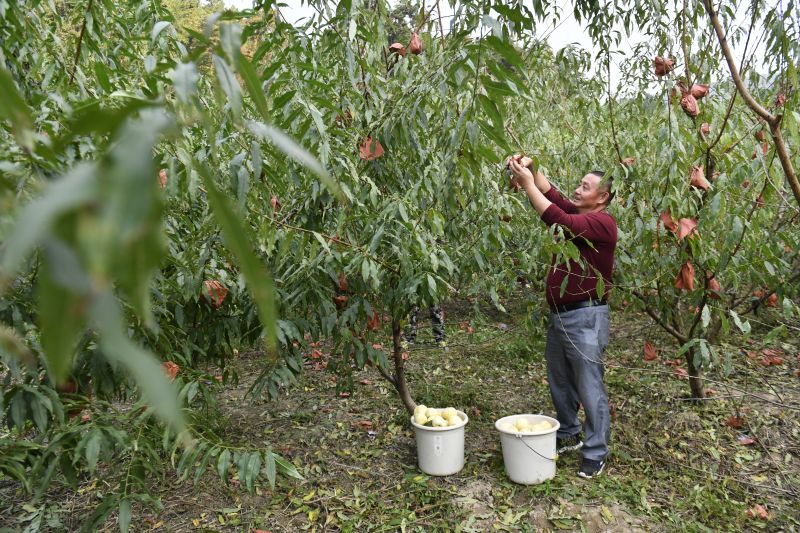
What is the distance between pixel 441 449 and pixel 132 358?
2.76 metres

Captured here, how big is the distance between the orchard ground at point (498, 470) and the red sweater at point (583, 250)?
0.43 metres

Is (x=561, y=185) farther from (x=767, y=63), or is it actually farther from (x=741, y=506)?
(x=741, y=506)

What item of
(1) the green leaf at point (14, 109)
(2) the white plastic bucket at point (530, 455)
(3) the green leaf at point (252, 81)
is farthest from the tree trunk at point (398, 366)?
(1) the green leaf at point (14, 109)

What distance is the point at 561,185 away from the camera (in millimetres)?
4105

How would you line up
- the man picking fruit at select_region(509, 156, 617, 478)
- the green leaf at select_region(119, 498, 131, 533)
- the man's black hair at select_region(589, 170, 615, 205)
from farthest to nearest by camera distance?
the man picking fruit at select_region(509, 156, 617, 478)
the man's black hair at select_region(589, 170, 615, 205)
the green leaf at select_region(119, 498, 131, 533)

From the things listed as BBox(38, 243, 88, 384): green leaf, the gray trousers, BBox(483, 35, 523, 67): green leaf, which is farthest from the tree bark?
BBox(38, 243, 88, 384): green leaf

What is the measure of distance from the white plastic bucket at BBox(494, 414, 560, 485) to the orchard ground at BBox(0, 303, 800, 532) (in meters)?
0.05

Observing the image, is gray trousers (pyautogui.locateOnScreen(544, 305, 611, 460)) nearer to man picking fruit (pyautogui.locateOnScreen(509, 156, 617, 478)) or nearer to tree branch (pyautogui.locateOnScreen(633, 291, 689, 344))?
man picking fruit (pyautogui.locateOnScreen(509, 156, 617, 478))

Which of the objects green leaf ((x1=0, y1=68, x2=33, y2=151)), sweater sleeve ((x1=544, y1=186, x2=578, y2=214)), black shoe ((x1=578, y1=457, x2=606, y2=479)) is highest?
sweater sleeve ((x1=544, y1=186, x2=578, y2=214))

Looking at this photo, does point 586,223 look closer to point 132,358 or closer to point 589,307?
point 589,307

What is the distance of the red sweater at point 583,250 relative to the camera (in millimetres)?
2593

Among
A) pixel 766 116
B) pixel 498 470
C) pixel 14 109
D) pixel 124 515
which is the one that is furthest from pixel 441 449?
pixel 14 109

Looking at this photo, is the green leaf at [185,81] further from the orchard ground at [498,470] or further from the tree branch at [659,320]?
the tree branch at [659,320]

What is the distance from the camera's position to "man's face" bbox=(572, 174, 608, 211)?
286cm
